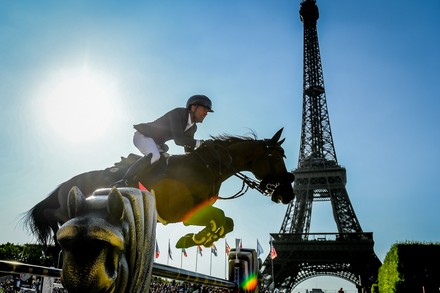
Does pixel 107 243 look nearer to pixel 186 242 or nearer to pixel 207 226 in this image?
pixel 186 242

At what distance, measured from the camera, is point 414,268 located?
24953mm

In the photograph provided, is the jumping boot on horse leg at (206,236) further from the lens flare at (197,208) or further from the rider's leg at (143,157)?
the rider's leg at (143,157)

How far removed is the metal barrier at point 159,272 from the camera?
1005 millimetres

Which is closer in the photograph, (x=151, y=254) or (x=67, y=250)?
(x=67, y=250)

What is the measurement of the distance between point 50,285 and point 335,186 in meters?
43.8

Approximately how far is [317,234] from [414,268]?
14773 mm

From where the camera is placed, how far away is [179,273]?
169 centimetres

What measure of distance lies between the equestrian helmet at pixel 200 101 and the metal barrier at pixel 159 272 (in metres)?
2.84

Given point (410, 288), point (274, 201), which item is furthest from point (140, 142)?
point (410, 288)

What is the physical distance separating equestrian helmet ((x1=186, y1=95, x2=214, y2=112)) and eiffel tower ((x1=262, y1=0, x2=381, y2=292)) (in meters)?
29.9

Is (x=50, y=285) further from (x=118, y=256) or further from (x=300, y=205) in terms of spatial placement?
(x=300, y=205)

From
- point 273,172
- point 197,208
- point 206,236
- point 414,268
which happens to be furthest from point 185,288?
point 197,208

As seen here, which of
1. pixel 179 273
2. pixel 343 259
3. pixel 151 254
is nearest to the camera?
pixel 151 254

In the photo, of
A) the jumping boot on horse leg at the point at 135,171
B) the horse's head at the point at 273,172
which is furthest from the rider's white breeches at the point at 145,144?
the horse's head at the point at 273,172
